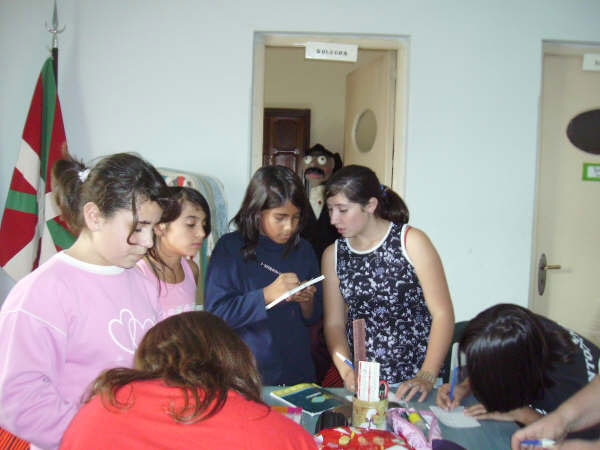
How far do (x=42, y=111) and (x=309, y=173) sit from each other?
2.30 metres

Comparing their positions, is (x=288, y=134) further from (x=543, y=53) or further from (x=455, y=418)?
(x=455, y=418)

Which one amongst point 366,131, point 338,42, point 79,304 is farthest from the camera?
point 366,131

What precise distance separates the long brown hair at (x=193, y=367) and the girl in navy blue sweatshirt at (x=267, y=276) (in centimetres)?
62

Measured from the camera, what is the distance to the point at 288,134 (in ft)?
17.9

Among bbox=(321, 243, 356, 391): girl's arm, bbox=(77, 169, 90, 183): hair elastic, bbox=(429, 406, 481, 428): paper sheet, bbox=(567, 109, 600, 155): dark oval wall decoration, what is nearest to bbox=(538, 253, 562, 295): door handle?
bbox=(567, 109, 600, 155): dark oval wall decoration

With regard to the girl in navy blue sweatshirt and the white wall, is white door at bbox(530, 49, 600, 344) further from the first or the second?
the girl in navy blue sweatshirt

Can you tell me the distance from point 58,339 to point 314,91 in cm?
484

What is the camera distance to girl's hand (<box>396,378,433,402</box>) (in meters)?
1.46

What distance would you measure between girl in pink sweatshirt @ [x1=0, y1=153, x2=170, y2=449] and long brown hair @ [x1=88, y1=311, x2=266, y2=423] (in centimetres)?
19

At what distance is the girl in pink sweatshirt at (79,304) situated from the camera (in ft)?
3.22

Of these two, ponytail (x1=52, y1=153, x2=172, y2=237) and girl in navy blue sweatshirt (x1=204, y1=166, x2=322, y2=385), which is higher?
ponytail (x1=52, y1=153, x2=172, y2=237)

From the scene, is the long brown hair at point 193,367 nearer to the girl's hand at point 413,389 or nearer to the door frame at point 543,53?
the girl's hand at point 413,389

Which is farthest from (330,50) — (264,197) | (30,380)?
(30,380)

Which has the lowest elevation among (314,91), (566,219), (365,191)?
(566,219)
